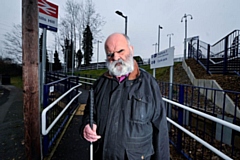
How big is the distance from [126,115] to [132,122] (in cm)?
8

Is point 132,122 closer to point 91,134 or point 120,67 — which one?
point 91,134

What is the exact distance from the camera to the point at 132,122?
1405mm

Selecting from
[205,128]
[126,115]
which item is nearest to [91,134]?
[126,115]

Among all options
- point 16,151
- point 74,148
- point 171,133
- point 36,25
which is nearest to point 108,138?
point 36,25

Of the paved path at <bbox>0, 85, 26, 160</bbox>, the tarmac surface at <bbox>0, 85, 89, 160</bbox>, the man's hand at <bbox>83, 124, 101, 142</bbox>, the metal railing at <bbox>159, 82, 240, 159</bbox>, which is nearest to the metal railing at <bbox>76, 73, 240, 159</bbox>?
the metal railing at <bbox>159, 82, 240, 159</bbox>

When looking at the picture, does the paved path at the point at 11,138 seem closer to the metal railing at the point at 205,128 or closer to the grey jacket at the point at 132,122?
the grey jacket at the point at 132,122

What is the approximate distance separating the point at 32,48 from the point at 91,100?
1.25m

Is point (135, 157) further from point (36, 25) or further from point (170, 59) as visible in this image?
point (170, 59)

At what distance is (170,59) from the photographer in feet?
12.7

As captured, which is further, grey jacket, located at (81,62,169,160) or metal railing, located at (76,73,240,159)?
metal railing, located at (76,73,240,159)

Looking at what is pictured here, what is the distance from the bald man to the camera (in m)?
1.40

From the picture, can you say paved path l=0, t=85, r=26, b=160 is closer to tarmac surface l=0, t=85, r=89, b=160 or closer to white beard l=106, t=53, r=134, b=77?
tarmac surface l=0, t=85, r=89, b=160

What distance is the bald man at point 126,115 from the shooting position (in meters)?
1.40

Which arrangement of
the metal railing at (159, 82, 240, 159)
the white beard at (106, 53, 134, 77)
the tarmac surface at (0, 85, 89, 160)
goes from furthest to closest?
the tarmac surface at (0, 85, 89, 160) → the metal railing at (159, 82, 240, 159) → the white beard at (106, 53, 134, 77)
